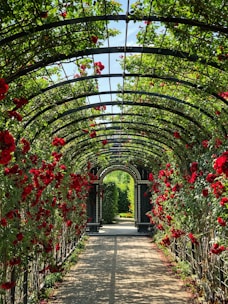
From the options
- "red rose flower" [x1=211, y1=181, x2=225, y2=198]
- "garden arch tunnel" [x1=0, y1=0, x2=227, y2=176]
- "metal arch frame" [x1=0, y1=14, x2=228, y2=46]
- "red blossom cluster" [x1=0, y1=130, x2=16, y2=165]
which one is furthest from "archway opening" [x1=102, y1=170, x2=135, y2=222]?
"red blossom cluster" [x1=0, y1=130, x2=16, y2=165]

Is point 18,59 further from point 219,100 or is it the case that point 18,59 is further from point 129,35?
point 219,100

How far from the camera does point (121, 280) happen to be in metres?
6.88

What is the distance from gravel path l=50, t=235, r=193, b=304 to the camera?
222 inches

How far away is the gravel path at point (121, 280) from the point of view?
18.5 ft

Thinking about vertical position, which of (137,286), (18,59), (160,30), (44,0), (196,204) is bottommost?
(137,286)

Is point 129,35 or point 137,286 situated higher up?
point 129,35

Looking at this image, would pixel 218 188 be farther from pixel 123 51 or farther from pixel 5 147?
pixel 5 147

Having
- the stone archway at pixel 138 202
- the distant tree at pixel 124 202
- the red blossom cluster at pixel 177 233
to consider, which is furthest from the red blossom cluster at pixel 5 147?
the distant tree at pixel 124 202

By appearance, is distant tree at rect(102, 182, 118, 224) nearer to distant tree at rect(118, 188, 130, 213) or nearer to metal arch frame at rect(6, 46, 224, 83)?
distant tree at rect(118, 188, 130, 213)

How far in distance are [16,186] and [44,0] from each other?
1684 millimetres

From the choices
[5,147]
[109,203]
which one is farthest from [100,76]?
[109,203]

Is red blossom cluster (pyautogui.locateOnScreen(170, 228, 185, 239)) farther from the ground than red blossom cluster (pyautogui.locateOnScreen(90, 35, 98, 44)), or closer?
closer

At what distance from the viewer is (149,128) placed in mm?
8242

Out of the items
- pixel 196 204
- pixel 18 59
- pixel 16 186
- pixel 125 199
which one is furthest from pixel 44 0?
pixel 125 199
